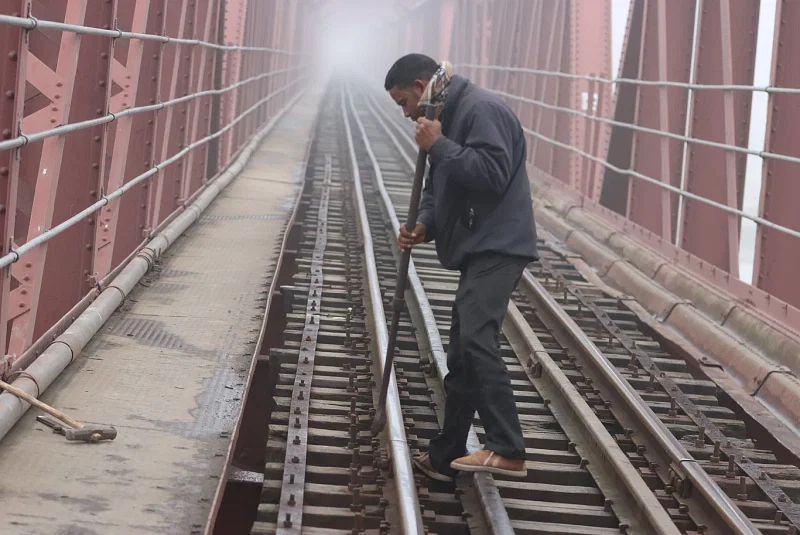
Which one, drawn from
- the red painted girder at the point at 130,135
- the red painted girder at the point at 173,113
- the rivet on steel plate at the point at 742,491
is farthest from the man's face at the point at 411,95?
the red painted girder at the point at 173,113

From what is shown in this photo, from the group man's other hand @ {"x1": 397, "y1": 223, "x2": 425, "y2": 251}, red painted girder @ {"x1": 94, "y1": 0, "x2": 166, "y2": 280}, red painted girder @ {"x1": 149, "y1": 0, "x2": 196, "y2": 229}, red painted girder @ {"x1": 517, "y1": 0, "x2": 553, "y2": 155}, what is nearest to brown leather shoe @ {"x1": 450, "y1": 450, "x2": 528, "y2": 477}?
man's other hand @ {"x1": 397, "y1": 223, "x2": 425, "y2": 251}

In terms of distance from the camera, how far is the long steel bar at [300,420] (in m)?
4.41

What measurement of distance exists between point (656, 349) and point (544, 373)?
4.35ft

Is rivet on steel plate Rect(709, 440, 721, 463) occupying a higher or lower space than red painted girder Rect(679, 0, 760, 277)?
lower

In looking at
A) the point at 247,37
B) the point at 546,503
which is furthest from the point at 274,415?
the point at 247,37

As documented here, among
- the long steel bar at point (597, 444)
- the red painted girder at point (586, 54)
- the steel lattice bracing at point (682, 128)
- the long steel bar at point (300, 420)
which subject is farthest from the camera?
the red painted girder at point (586, 54)

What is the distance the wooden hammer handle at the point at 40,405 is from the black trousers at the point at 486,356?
165cm

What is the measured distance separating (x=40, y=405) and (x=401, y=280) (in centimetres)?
171

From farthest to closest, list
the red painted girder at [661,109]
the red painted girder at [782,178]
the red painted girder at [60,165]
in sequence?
the red painted girder at [661,109] → the red painted girder at [782,178] → the red painted girder at [60,165]

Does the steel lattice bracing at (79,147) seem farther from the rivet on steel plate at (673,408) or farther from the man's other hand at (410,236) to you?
the rivet on steel plate at (673,408)

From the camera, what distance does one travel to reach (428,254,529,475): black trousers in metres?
4.67

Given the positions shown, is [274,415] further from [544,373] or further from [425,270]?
[425,270]

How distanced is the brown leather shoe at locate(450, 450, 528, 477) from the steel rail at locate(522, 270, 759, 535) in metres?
0.79

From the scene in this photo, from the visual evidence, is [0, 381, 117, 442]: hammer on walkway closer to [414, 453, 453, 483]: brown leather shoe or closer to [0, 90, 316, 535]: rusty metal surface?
[0, 90, 316, 535]: rusty metal surface
